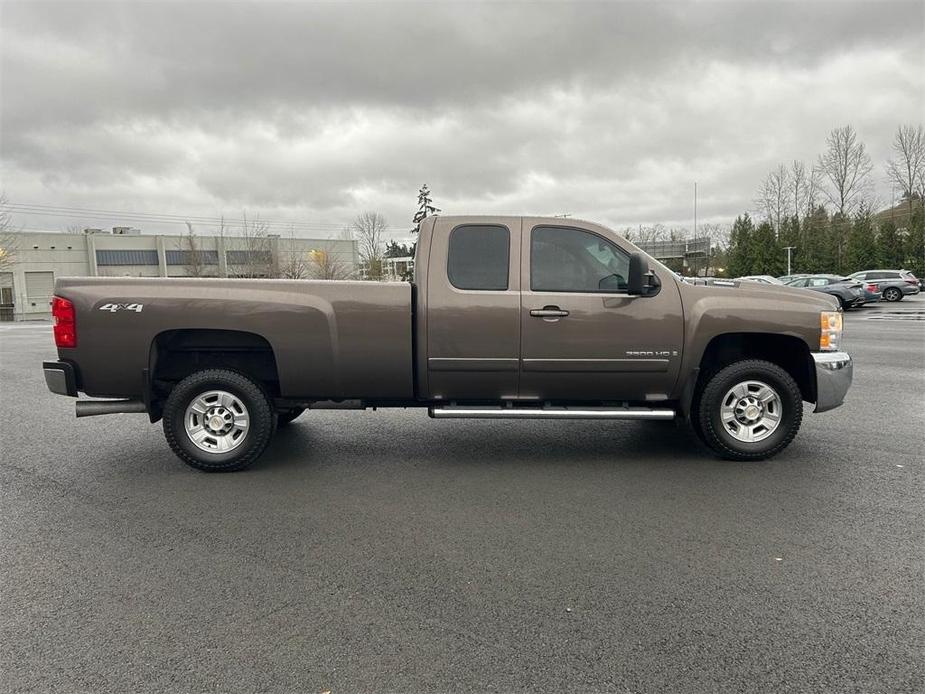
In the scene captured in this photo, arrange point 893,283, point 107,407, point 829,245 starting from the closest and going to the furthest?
point 107,407 → point 893,283 → point 829,245

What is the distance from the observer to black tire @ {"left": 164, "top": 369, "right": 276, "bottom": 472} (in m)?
5.20

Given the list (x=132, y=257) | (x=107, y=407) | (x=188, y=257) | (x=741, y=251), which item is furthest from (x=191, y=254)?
(x=107, y=407)

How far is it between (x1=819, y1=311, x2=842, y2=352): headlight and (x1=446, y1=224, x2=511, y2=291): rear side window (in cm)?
271

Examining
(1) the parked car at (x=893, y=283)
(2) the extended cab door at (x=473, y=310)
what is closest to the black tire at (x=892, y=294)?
(1) the parked car at (x=893, y=283)

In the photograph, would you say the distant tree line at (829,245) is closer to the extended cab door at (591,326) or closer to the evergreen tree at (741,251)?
the evergreen tree at (741,251)

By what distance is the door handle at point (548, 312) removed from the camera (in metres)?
5.20

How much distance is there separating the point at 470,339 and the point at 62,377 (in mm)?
3335

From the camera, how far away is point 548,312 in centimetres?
521

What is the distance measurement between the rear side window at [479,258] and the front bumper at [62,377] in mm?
3188

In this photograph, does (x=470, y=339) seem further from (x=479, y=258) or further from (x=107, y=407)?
(x=107, y=407)

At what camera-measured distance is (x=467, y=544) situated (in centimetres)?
378

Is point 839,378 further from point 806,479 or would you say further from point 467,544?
point 467,544

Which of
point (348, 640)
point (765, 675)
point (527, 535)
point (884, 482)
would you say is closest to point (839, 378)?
point (884, 482)

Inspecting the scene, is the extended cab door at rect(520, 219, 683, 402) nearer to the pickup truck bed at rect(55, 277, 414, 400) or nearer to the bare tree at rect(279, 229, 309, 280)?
the pickup truck bed at rect(55, 277, 414, 400)
